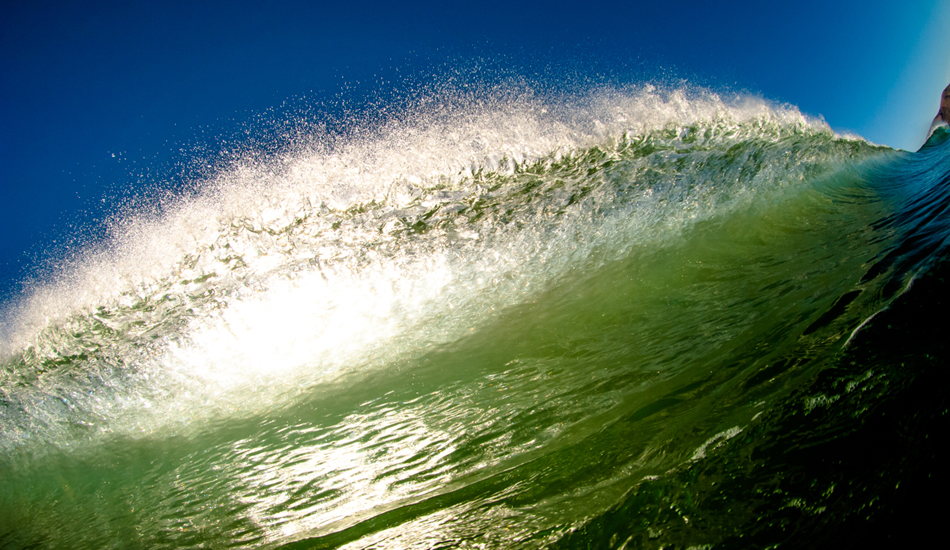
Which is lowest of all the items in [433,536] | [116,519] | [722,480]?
[722,480]

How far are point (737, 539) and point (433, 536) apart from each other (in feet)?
3.27

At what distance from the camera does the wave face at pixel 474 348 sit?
4.99ft

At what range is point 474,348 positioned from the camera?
2.33 m

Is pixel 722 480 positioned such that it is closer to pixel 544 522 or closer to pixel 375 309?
pixel 544 522

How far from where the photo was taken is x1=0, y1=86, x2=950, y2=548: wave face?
152 centimetres

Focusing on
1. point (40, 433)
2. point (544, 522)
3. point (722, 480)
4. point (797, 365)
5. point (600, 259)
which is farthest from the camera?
point (40, 433)

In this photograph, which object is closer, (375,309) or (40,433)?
(375,309)

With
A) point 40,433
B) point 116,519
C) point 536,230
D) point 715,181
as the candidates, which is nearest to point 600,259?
point 536,230

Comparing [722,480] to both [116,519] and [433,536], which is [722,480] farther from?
[116,519]

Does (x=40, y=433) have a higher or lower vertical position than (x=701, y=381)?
higher

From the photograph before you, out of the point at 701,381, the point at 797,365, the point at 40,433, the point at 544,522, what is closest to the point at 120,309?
the point at 40,433

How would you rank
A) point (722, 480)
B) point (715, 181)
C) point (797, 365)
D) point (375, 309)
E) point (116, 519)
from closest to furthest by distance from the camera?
point (722, 480), point (797, 365), point (116, 519), point (375, 309), point (715, 181)

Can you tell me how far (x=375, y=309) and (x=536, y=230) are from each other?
115 centimetres

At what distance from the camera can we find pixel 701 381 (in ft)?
5.82
